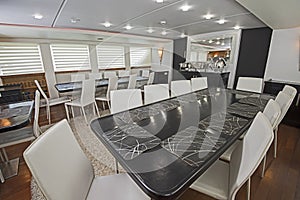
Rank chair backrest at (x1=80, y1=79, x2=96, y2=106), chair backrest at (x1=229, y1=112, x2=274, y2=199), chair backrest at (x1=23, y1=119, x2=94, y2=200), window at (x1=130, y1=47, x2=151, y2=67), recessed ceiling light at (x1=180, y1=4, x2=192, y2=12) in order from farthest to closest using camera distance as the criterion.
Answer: window at (x1=130, y1=47, x2=151, y2=67) < chair backrest at (x1=80, y1=79, x2=96, y2=106) < recessed ceiling light at (x1=180, y1=4, x2=192, y2=12) < chair backrest at (x1=229, y1=112, x2=274, y2=199) < chair backrest at (x1=23, y1=119, x2=94, y2=200)

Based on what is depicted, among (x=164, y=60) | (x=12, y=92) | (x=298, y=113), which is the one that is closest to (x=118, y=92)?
(x=12, y=92)

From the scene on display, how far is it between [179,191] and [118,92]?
1.43 meters

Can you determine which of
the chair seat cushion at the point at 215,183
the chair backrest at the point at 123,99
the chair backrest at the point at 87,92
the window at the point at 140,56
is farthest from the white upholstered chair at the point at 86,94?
the window at the point at 140,56

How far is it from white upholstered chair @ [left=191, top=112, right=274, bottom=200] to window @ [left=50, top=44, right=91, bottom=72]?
5473 mm

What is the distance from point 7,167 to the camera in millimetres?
1812

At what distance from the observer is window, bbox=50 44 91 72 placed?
4953mm

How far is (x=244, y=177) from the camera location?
2.67 ft

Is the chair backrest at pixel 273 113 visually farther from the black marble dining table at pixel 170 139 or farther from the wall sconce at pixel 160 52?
the wall sconce at pixel 160 52

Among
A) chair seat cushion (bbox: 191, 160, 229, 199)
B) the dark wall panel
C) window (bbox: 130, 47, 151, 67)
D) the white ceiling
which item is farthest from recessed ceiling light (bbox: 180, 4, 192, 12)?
window (bbox: 130, 47, 151, 67)

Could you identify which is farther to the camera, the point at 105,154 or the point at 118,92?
the point at 105,154

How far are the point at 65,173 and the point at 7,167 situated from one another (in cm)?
171

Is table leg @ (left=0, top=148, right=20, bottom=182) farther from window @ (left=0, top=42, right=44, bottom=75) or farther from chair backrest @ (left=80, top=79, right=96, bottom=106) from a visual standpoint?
window @ (left=0, top=42, right=44, bottom=75)

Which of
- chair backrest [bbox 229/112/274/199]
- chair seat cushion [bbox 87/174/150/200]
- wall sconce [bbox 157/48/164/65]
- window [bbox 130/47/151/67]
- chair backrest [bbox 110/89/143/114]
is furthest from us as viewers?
wall sconce [bbox 157/48/164/65]

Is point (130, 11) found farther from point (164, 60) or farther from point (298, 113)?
point (164, 60)
